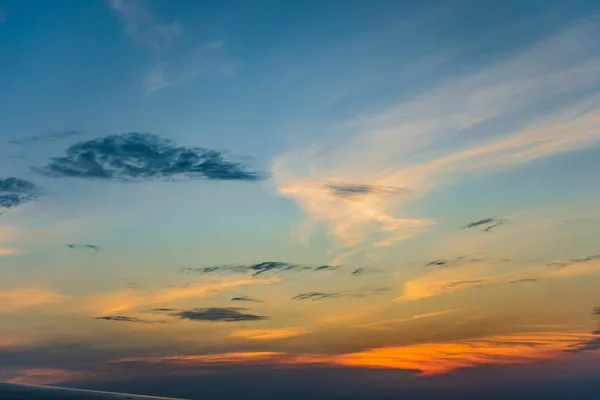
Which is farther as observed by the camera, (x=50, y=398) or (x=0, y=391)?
(x=0, y=391)

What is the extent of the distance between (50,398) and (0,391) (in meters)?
23.9

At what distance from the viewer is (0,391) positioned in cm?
18975

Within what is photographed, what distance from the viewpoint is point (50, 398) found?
178000mm

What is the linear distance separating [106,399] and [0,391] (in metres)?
32.6

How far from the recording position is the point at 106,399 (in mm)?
195000

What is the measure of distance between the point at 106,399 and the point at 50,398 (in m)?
21.2

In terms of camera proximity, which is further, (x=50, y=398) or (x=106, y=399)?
(x=106, y=399)
